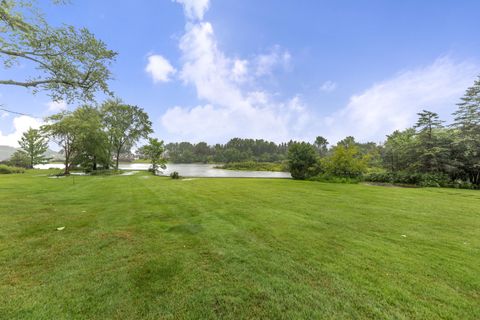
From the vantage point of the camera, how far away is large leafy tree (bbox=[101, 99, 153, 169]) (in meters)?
25.1

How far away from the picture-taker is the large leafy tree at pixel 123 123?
82.5 ft

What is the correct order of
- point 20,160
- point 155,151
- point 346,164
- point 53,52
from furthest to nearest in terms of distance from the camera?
point 20,160 → point 155,151 → point 346,164 → point 53,52

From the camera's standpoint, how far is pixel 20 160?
91.2ft

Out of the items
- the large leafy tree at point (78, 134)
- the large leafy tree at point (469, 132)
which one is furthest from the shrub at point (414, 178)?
the large leafy tree at point (78, 134)

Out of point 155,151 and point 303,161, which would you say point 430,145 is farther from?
point 155,151

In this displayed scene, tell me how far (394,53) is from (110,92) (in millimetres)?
16187

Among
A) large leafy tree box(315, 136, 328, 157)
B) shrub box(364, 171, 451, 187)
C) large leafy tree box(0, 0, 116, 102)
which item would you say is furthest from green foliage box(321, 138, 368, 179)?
large leafy tree box(315, 136, 328, 157)

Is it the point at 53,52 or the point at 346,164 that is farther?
the point at 346,164

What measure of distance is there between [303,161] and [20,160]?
3901 centimetres

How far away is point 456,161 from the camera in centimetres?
1656

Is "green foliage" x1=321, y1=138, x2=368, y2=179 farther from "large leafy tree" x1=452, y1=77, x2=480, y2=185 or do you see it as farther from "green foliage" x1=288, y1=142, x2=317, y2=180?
"large leafy tree" x1=452, y1=77, x2=480, y2=185

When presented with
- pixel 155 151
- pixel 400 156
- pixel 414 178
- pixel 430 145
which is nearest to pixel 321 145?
pixel 400 156

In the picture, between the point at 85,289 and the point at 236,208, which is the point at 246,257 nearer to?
the point at 85,289

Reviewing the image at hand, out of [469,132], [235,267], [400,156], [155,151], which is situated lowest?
[235,267]
